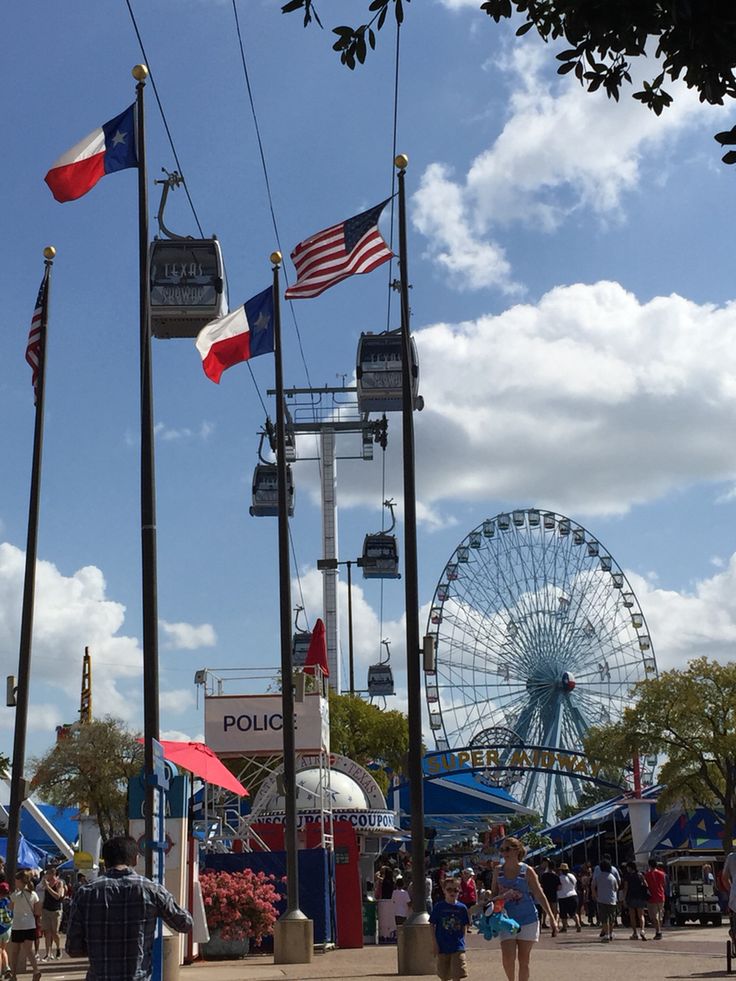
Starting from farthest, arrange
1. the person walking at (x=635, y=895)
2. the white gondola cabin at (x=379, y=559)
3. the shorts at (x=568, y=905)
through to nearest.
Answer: the white gondola cabin at (x=379, y=559) → the shorts at (x=568, y=905) → the person walking at (x=635, y=895)

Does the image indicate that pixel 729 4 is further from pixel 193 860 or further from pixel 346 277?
pixel 193 860

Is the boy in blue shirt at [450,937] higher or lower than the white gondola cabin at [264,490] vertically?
lower

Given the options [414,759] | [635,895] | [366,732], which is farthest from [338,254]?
[366,732]

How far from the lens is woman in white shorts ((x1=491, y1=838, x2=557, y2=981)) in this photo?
12.8 metres

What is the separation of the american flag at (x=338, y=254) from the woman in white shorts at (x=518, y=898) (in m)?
10.2

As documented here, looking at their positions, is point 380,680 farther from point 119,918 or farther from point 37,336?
point 119,918

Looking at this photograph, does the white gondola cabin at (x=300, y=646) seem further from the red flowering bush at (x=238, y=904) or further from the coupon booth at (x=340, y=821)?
the red flowering bush at (x=238, y=904)

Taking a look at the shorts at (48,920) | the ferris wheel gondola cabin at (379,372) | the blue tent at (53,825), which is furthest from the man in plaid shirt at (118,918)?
the blue tent at (53,825)

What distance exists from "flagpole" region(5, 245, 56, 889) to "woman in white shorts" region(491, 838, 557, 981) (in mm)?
13136

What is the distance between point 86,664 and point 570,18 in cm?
8137

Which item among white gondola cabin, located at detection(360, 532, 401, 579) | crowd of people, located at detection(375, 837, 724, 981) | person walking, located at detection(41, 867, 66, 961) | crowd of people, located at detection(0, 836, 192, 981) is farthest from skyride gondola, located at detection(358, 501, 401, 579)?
crowd of people, located at detection(0, 836, 192, 981)

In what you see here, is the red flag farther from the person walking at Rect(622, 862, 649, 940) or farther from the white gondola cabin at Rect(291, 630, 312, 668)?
the white gondola cabin at Rect(291, 630, 312, 668)

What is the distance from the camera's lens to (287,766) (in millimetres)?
22484

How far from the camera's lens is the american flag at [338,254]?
20891 mm
